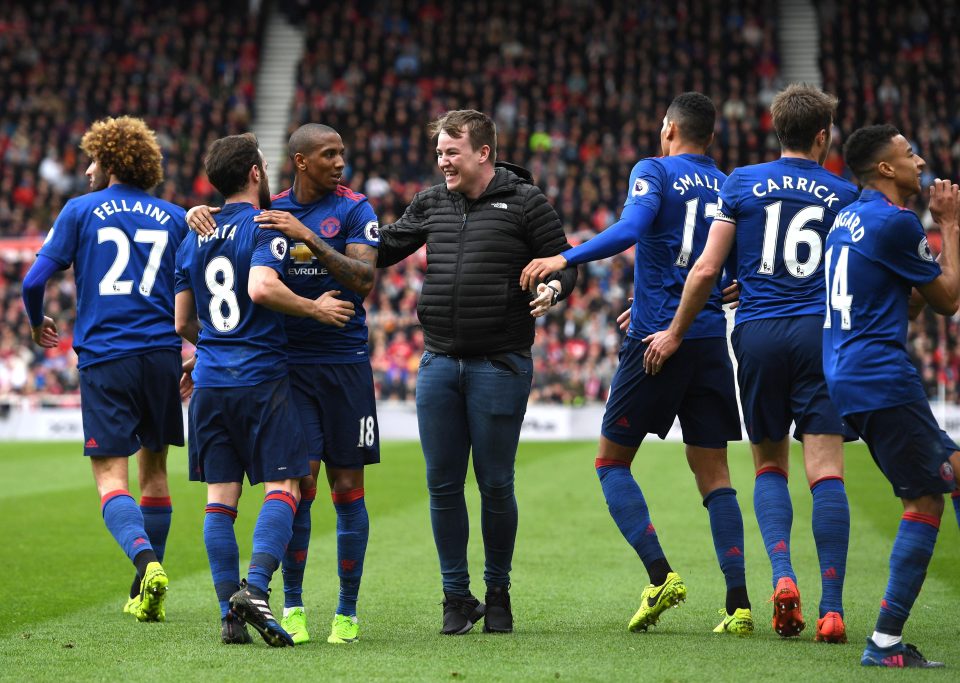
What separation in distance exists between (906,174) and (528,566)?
4.02 m

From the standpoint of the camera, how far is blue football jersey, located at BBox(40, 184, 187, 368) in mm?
6297

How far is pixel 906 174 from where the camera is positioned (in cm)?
518

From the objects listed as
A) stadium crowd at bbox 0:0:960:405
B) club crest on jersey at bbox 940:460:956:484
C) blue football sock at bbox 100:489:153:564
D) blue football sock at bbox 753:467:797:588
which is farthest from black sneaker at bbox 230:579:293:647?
stadium crowd at bbox 0:0:960:405

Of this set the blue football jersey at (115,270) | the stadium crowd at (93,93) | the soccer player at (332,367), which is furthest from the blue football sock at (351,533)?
the stadium crowd at (93,93)

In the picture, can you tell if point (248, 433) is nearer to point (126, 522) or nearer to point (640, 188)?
point (126, 522)

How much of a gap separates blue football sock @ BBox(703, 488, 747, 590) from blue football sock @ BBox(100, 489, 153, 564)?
261 cm

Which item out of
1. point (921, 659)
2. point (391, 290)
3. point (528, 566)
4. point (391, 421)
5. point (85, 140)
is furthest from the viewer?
point (391, 290)

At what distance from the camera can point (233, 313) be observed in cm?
559

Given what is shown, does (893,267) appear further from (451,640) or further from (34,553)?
(34,553)

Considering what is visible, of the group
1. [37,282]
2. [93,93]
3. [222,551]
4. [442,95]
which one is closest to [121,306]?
[37,282]

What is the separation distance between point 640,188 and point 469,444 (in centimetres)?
142

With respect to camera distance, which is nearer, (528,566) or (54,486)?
(528,566)

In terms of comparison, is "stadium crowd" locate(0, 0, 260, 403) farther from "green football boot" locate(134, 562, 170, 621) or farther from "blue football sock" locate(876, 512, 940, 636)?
"blue football sock" locate(876, 512, 940, 636)

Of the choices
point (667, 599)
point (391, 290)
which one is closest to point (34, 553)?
point (667, 599)
